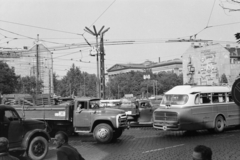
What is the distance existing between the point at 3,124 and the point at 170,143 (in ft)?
23.4

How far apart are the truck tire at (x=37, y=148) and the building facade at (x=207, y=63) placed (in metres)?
92.1

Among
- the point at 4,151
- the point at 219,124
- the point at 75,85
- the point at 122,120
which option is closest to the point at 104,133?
the point at 122,120

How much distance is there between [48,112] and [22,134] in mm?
4778

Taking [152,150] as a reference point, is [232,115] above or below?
above

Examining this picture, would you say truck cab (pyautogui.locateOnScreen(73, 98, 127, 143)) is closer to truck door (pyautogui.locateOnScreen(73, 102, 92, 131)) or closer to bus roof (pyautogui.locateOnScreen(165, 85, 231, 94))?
truck door (pyautogui.locateOnScreen(73, 102, 92, 131))

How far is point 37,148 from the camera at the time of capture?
1038 cm

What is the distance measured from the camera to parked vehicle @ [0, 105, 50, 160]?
976 cm

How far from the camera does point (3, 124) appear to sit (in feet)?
31.8

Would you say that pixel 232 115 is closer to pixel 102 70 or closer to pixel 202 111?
pixel 202 111

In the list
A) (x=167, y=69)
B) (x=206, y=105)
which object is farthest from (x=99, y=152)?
(x=167, y=69)

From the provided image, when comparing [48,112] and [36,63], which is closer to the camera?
[48,112]

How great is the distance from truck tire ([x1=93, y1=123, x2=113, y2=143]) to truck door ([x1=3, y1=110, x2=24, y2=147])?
4.34 meters

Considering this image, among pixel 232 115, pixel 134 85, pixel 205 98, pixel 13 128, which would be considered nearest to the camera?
pixel 13 128

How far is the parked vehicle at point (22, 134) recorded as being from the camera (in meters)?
9.76
